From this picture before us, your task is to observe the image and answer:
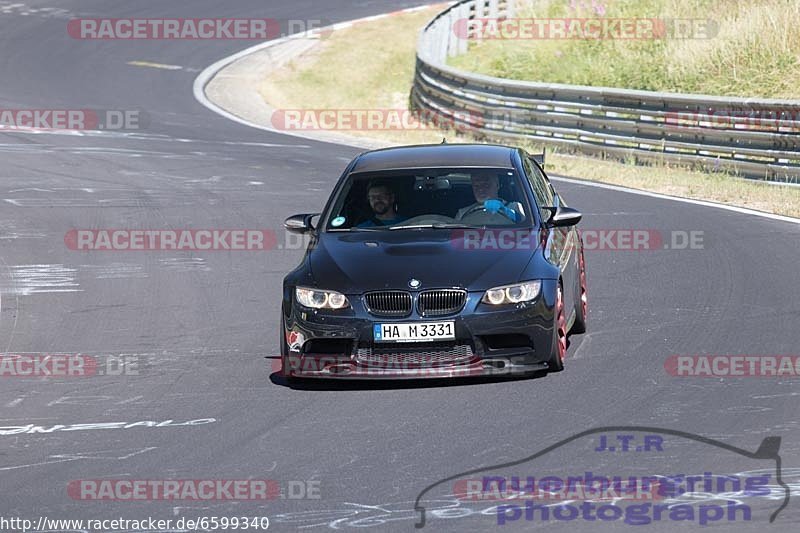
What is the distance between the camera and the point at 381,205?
35.1ft

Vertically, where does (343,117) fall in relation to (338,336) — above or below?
below

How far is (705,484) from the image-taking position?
7000 millimetres

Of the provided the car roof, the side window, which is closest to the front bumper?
the side window

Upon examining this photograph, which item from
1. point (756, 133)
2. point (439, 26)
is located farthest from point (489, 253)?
point (439, 26)

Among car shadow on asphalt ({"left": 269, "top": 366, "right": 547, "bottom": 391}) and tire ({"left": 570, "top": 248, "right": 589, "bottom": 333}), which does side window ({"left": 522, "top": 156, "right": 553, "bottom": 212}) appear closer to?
tire ({"left": 570, "top": 248, "right": 589, "bottom": 333})

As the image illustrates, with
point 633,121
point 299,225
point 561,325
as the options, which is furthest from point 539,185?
point 633,121

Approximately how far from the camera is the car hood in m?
9.48

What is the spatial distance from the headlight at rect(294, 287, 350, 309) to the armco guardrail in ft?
37.7

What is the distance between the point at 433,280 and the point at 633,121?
1376 centimetres

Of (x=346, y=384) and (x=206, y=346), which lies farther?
(x=206, y=346)

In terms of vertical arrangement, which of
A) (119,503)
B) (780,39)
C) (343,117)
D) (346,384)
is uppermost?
(119,503)

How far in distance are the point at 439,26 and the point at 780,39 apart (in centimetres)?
912

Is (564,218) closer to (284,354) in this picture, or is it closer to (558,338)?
(558,338)

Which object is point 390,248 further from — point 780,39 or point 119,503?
point 780,39
